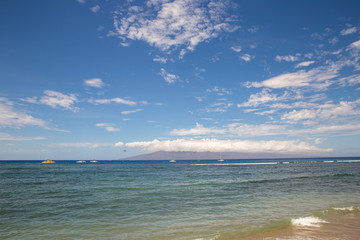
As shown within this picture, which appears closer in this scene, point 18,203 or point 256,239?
point 256,239

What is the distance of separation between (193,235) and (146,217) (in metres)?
4.14

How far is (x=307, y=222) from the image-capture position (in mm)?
11203

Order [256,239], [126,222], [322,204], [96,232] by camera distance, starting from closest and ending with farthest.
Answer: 1. [256,239]
2. [96,232]
3. [126,222]
4. [322,204]

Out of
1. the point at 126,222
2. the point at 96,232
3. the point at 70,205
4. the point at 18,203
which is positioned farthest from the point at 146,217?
the point at 18,203

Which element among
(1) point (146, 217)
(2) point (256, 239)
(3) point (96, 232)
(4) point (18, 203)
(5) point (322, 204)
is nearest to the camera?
(2) point (256, 239)

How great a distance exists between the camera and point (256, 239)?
353 inches

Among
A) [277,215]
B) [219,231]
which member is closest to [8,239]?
[219,231]

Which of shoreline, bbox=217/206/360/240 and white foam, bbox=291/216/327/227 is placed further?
white foam, bbox=291/216/327/227

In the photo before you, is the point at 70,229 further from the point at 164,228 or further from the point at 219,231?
the point at 219,231

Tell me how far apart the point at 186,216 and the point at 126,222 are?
356cm

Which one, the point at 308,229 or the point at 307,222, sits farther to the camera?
the point at 307,222

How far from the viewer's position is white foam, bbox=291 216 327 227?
10797mm

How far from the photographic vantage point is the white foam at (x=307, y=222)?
1080 cm

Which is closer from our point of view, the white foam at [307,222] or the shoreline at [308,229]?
the shoreline at [308,229]
